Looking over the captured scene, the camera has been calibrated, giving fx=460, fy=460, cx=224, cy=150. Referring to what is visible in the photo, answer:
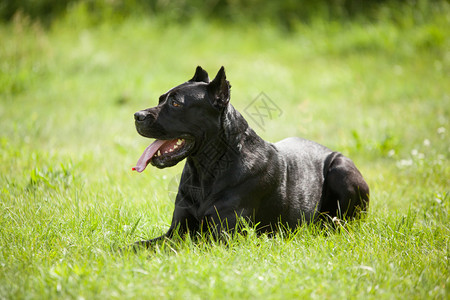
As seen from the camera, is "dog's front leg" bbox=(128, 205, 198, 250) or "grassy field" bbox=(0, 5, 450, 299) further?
"dog's front leg" bbox=(128, 205, 198, 250)

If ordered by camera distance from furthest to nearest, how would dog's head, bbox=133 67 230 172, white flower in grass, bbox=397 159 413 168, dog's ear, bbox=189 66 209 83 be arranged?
white flower in grass, bbox=397 159 413 168, dog's ear, bbox=189 66 209 83, dog's head, bbox=133 67 230 172

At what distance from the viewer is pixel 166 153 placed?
11.8 feet

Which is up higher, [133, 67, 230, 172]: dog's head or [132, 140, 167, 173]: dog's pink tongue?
[133, 67, 230, 172]: dog's head

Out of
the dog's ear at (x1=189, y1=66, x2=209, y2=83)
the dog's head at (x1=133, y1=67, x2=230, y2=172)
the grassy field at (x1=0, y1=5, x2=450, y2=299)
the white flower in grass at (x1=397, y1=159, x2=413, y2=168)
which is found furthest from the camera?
the white flower in grass at (x1=397, y1=159, x2=413, y2=168)

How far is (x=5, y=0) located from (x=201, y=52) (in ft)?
17.8

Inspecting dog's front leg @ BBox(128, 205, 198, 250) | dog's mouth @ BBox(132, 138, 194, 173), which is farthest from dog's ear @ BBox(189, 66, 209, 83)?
dog's front leg @ BBox(128, 205, 198, 250)

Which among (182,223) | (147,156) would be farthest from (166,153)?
(182,223)

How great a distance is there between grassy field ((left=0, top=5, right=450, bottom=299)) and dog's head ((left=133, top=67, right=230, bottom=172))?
Answer: 693 mm

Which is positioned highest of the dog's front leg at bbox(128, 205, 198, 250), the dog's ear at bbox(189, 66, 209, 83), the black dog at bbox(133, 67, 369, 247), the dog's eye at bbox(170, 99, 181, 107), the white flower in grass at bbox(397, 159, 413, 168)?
the dog's ear at bbox(189, 66, 209, 83)

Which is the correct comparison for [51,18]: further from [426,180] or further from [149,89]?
[426,180]

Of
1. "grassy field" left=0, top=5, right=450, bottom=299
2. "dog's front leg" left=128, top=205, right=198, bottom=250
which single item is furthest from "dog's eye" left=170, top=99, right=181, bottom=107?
"grassy field" left=0, top=5, right=450, bottom=299

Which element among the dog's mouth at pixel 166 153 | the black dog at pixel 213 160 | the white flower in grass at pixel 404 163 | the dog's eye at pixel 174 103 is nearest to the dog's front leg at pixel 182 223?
the black dog at pixel 213 160

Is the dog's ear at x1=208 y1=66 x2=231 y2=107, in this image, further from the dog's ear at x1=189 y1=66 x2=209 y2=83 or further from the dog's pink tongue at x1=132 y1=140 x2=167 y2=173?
the dog's pink tongue at x1=132 y1=140 x2=167 y2=173

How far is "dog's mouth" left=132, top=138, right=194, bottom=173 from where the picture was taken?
3533 mm
